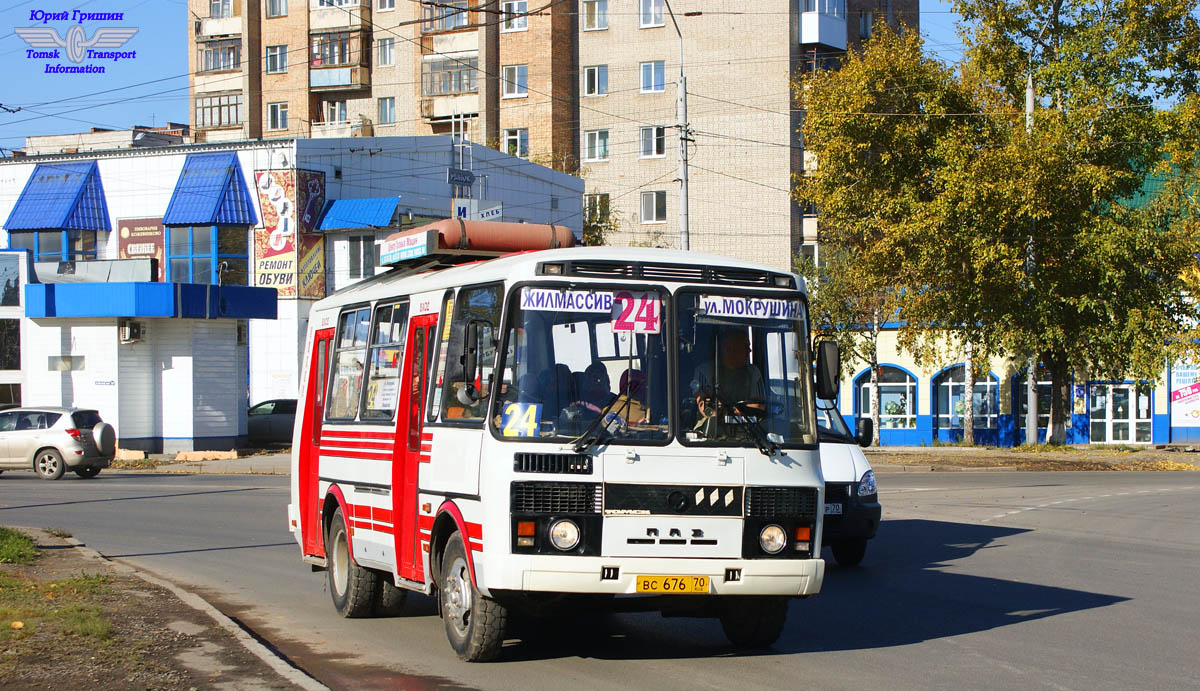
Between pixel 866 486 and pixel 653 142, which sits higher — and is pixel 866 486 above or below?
below

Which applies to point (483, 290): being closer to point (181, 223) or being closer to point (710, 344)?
point (710, 344)

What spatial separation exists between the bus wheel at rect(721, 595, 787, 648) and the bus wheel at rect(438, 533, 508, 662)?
159 centimetres

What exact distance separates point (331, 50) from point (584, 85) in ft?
48.4

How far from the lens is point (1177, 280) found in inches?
1480

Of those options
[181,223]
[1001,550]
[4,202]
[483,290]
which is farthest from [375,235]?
[483,290]

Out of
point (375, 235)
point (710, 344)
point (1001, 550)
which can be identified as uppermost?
point (375, 235)

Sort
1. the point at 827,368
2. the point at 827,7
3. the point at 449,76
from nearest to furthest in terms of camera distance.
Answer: the point at 827,368, the point at 827,7, the point at 449,76

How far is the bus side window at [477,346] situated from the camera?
8594mm

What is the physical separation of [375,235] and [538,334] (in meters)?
36.6

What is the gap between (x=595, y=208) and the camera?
207ft

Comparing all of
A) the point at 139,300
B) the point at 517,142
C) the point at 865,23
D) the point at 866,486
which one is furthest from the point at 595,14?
the point at 866,486

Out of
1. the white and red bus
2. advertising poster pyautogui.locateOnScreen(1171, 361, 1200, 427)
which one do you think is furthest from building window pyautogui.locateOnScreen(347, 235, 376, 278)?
the white and red bus

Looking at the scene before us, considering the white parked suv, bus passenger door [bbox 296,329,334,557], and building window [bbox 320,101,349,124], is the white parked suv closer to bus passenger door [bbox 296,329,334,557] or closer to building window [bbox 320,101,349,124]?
bus passenger door [bbox 296,329,334,557]

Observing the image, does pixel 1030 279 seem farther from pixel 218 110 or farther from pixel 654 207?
pixel 218 110
